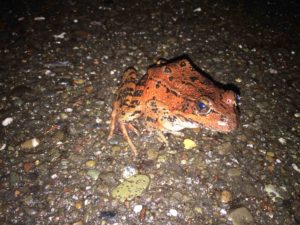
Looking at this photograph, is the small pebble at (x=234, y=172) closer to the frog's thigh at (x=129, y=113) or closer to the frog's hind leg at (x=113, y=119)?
the frog's thigh at (x=129, y=113)

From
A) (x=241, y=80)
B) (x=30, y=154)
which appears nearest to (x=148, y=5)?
(x=241, y=80)

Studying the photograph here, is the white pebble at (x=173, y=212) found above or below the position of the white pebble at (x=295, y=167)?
below

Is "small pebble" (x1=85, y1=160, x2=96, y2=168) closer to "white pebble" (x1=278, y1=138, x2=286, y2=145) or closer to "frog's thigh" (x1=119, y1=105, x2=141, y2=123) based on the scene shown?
"frog's thigh" (x1=119, y1=105, x2=141, y2=123)

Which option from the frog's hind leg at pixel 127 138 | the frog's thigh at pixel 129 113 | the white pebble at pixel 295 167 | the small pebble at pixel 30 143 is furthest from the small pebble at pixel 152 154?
the white pebble at pixel 295 167

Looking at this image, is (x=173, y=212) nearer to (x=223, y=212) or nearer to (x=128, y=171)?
(x=223, y=212)

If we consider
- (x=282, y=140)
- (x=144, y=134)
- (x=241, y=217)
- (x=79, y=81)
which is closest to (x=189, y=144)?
(x=144, y=134)

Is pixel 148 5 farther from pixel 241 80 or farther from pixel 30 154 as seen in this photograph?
pixel 30 154

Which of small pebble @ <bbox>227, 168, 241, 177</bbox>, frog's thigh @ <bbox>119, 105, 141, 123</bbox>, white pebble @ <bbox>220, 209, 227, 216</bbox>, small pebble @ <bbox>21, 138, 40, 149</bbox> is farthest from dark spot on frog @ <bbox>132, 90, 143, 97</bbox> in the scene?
white pebble @ <bbox>220, 209, 227, 216</bbox>
